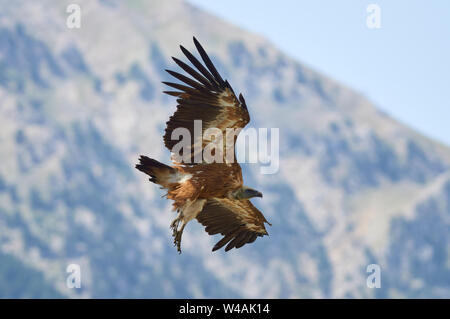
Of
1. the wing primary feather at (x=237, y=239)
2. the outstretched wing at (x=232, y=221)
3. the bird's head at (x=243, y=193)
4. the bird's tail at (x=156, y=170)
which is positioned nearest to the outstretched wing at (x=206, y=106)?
the bird's tail at (x=156, y=170)

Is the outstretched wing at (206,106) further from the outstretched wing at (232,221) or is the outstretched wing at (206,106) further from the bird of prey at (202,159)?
the outstretched wing at (232,221)

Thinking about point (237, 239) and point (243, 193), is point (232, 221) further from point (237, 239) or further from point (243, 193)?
point (243, 193)

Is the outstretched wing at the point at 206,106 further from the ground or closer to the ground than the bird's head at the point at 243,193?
further from the ground

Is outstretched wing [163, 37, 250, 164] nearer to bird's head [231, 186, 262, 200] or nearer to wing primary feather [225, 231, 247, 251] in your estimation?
bird's head [231, 186, 262, 200]

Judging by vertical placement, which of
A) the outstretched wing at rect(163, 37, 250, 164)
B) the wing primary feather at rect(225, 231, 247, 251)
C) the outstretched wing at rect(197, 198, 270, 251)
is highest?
the outstretched wing at rect(163, 37, 250, 164)

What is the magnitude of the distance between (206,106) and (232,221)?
3.31 meters

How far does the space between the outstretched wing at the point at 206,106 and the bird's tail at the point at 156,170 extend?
19.1 inches

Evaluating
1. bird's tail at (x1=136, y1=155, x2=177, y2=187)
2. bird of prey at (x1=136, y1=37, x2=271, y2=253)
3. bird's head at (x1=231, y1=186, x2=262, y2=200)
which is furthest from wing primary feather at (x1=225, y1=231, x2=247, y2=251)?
bird's tail at (x1=136, y1=155, x2=177, y2=187)

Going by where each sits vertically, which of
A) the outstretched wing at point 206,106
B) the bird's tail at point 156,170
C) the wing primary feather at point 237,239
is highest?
the outstretched wing at point 206,106

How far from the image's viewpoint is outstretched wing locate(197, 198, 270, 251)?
1642 cm

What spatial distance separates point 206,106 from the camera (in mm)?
14398

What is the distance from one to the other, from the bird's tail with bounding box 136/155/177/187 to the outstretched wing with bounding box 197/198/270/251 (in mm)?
1750

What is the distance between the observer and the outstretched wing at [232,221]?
1642 cm
